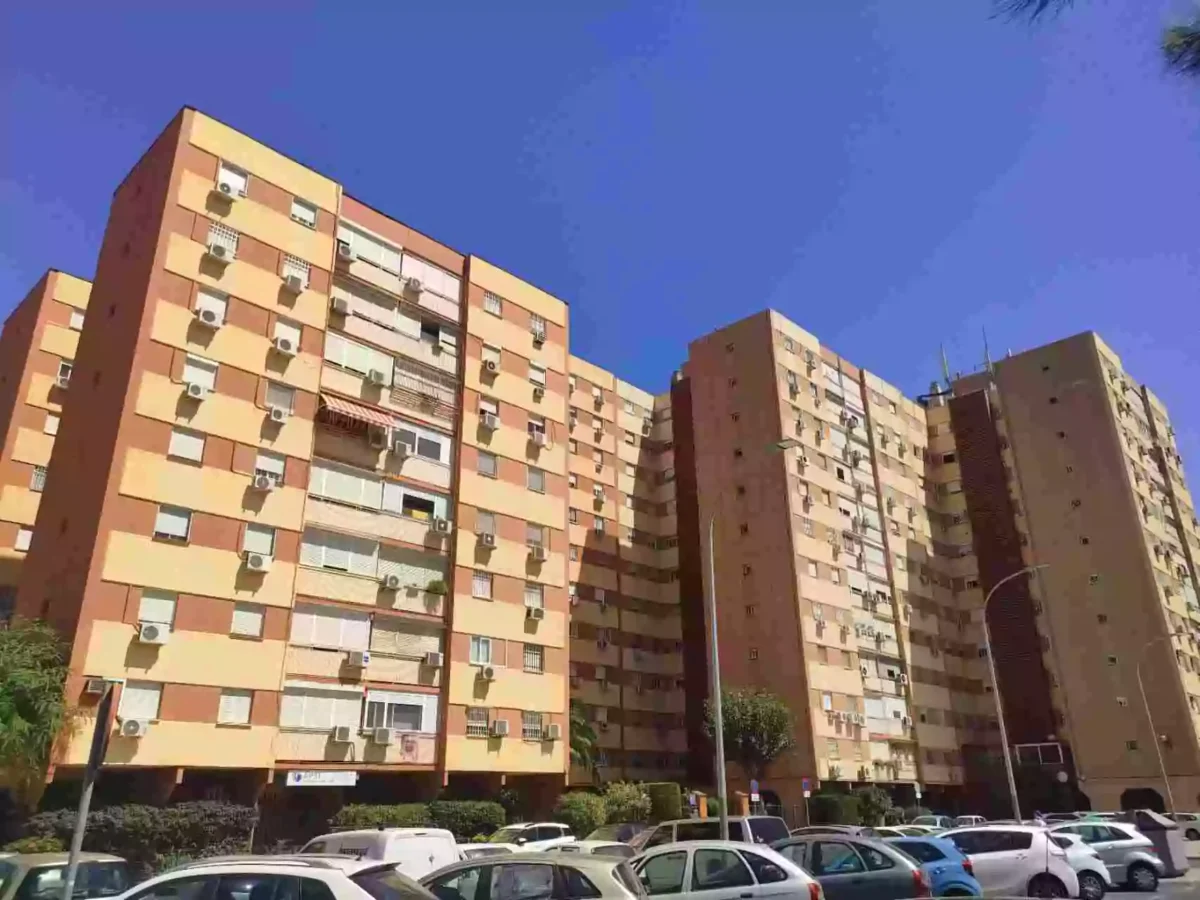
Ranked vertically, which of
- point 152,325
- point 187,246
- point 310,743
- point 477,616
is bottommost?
point 310,743

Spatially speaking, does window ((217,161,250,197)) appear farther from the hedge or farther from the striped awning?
the hedge

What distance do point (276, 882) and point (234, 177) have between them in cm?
3053

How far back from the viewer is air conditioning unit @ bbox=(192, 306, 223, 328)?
2966 cm

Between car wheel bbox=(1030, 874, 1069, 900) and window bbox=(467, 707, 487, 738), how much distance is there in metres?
20.8

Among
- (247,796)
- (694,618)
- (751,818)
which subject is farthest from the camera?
(694,618)

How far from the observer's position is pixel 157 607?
2617 centimetres

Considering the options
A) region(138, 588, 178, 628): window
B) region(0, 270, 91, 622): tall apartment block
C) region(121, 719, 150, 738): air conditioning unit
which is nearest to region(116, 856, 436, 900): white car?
region(121, 719, 150, 738): air conditioning unit

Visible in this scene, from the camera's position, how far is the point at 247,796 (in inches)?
1075

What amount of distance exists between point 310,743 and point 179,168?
20370mm

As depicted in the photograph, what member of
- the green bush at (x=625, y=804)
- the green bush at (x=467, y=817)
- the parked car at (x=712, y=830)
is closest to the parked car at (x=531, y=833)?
the green bush at (x=467, y=817)

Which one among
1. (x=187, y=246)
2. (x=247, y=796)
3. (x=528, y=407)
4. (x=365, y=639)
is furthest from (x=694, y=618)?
(x=187, y=246)

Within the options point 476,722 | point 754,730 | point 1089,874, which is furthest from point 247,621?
point 754,730

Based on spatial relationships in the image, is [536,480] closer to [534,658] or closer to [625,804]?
[534,658]

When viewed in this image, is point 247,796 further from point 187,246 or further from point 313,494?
point 187,246
